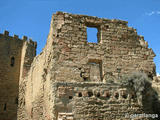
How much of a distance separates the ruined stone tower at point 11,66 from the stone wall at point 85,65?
7121mm

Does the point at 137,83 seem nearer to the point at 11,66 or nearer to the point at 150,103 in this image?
the point at 150,103

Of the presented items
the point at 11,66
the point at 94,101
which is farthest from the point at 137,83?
the point at 11,66

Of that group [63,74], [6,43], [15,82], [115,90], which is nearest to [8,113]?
[15,82]

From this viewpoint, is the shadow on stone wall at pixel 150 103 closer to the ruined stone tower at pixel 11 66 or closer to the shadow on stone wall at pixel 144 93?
the shadow on stone wall at pixel 144 93

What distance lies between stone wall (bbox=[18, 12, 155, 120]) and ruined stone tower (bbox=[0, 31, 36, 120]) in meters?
7.12

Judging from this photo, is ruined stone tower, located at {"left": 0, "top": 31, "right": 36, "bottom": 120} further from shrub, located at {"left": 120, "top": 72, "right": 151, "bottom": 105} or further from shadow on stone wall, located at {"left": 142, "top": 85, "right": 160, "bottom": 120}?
shadow on stone wall, located at {"left": 142, "top": 85, "right": 160, "bottom": 120}

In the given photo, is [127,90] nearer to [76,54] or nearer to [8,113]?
[76,54]

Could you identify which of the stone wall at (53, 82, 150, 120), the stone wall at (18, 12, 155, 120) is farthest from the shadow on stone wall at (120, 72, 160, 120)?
the stone wall at (18, 12, 155, 120)

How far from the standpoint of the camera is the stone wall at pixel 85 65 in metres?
7.18

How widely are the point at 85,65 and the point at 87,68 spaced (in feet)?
A: 0.49

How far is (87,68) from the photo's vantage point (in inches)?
332

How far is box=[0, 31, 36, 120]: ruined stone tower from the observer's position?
16672mm

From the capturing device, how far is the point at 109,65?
8.81 metres

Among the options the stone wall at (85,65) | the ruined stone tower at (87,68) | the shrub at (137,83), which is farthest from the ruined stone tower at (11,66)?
the shrub at (137,83)
